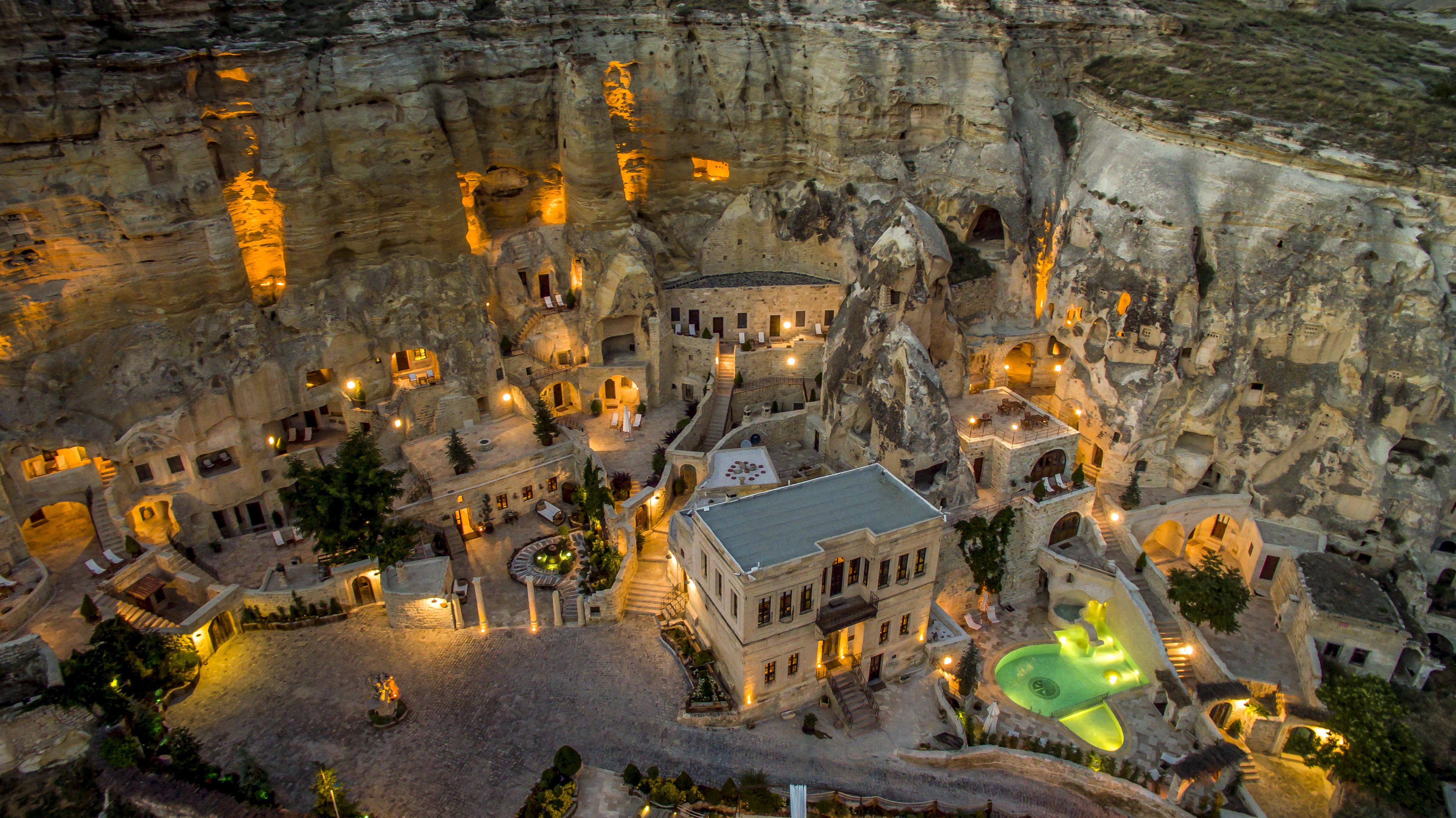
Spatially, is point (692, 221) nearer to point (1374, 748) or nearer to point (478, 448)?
point (478, 448)

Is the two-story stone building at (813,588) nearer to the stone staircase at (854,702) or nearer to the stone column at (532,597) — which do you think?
the stone staircase at (854,702)

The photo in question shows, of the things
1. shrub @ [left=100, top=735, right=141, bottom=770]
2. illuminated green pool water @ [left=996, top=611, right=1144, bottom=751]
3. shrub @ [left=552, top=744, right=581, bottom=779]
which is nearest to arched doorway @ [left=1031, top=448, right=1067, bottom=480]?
illuminated green pool water @ [left=996, top=611, right=1144, bottom=751]

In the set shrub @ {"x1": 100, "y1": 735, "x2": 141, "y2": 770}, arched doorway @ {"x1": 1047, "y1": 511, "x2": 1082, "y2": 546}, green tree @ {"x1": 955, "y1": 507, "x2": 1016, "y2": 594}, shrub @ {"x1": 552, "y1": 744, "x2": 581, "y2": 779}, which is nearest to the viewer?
shrub @ {"x1": 100, "y1": 735, "x2": 141, "y2": 770}

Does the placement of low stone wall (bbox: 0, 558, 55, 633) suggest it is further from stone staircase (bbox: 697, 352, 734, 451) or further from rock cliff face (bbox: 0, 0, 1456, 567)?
stone staircase (bbox: 697, 352, 734, 451)

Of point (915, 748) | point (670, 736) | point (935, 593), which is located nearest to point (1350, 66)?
point (935, 593)

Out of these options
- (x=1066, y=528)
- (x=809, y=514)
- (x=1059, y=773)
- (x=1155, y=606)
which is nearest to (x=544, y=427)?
(x=809, y=514)

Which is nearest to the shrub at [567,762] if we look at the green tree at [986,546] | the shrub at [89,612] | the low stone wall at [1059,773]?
the low stone wall at [1059,773]
